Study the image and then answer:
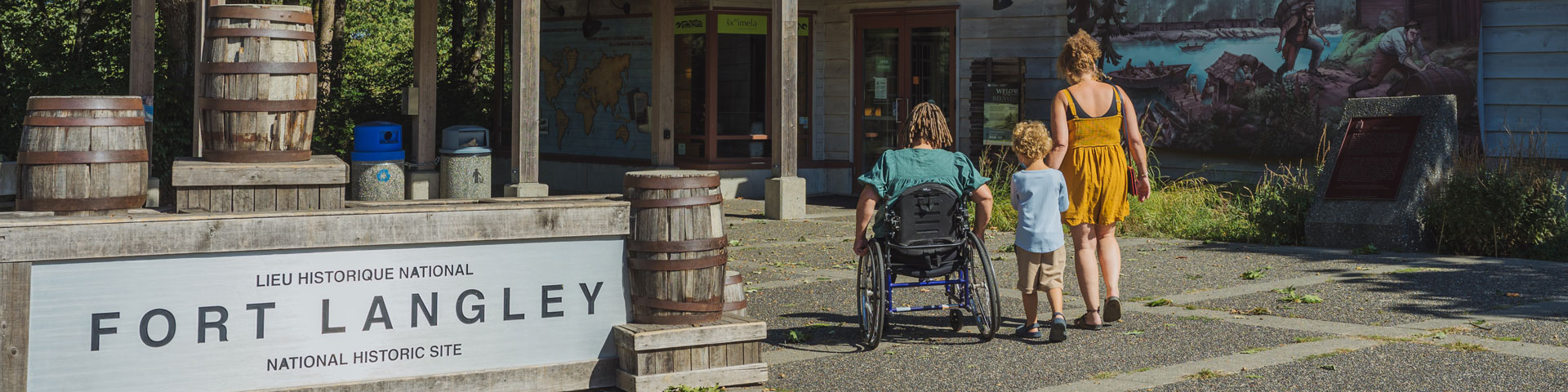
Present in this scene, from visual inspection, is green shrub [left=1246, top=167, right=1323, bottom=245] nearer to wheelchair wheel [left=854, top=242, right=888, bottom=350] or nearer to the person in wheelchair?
the person in wheelchair

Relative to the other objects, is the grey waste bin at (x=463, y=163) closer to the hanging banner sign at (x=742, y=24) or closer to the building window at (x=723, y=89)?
the building window at (x=723, y=89)

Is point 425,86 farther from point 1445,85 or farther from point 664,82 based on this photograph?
point 1445,85

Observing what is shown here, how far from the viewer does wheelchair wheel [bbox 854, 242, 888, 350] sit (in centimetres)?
648

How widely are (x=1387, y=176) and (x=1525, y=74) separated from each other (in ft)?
6.76

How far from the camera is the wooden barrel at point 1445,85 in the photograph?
12.1m

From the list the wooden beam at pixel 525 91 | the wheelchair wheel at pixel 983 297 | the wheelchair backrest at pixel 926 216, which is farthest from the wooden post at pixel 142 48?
the wheelchair wheel at pixel 983 297

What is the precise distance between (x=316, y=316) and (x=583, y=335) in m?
1.02

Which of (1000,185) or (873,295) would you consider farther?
(1000,185)

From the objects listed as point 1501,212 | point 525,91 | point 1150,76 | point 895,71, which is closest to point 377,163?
point 525,91

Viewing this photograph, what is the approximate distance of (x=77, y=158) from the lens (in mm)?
5160

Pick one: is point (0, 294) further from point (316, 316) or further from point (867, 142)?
point (867, 142)

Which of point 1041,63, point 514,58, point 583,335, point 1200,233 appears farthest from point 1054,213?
point 1041,63

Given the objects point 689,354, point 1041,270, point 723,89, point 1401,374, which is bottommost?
point 1401,374

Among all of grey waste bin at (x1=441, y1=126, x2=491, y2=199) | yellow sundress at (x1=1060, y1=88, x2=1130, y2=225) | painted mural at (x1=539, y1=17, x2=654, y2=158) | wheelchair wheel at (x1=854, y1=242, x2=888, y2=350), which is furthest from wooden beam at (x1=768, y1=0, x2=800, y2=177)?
wheelchair wheel at (x1=854, y1=242, x2=888, y2=350)
